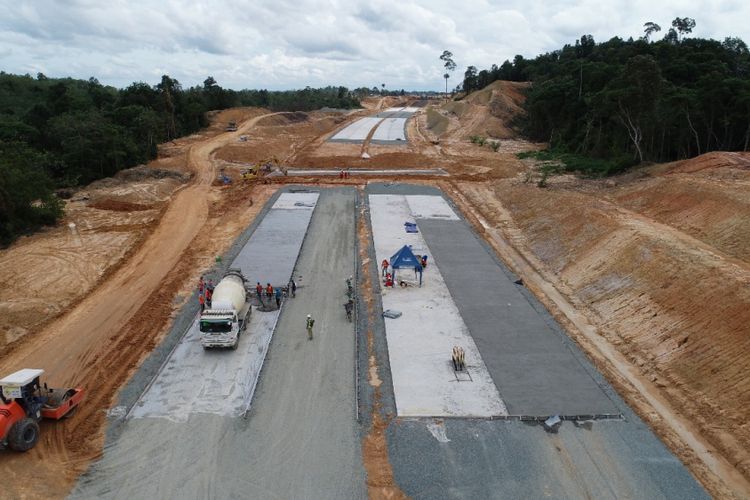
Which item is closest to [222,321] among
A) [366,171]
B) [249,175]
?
[249,175]

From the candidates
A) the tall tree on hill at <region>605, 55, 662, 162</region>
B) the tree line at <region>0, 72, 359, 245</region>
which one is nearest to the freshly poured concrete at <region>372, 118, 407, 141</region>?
the tree line at <region>0, 72, 359, 245</region>

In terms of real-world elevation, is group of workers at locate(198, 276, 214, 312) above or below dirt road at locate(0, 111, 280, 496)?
above

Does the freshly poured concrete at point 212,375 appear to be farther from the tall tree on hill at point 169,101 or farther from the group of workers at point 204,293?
the tall tree on hill at point 169,101

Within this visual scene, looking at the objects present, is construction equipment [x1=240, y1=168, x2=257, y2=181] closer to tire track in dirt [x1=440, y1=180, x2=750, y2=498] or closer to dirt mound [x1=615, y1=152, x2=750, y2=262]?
tire track in dirt [x1=440, y1=180, x2=750, y2=498]

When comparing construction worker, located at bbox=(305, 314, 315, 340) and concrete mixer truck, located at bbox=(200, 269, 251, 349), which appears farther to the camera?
construction worker, located at bbox=(305, 314, 315, 340)

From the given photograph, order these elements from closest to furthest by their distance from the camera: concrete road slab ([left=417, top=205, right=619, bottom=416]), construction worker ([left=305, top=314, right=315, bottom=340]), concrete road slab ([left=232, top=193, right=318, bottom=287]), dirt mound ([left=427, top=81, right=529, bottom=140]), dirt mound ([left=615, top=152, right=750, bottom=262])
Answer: concrete road slab ([left=417, top=205, right=619, bottom=416]) < construction worker ([left=305, top=314, right=315, bottom=340]) < dirt mound ([left=615, top=152, right=750, bottom=262]) < concrete road slab ([left=232, top=193, right=318, bottom=287]) < dirt mound ([left=427, top=81, right=529, bottom=140])

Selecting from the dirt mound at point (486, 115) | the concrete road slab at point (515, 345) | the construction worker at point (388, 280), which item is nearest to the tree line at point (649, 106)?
the dirt mound at point (486, 115)

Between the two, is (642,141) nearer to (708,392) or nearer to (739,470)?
(708,392)
